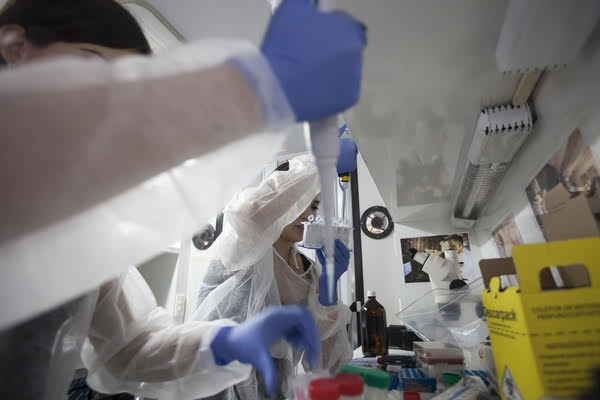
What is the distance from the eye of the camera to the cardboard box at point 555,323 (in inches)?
14.3

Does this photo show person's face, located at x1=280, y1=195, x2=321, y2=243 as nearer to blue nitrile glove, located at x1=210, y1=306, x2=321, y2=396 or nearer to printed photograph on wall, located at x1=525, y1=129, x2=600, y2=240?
blue nitrile glove, located at x1=210, y1=306, x2=321, y2=396

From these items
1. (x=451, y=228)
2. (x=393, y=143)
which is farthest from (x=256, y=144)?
(x=451, y=228)

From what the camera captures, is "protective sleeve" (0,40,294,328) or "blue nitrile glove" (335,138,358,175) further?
"blue nitrile glove" (335,138,358,175)

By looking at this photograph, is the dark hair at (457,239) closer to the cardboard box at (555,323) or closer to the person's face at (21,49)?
the cardboard box at (555,323)

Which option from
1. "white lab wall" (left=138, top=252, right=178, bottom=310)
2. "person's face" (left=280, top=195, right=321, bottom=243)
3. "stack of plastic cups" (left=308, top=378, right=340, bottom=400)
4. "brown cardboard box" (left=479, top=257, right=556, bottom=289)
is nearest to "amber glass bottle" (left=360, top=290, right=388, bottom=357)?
"person's face" (left=280, top=195, right=321, bottom=243)

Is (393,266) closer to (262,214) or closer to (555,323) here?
(262,214)

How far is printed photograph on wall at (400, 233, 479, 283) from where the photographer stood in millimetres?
1734

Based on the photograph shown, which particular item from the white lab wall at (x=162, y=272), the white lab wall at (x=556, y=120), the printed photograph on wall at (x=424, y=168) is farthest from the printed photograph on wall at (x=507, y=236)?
the white lab wall at (x=162, y=272)

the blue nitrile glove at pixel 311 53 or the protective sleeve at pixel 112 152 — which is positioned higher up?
the blue nitrile glove at pixel 311 53

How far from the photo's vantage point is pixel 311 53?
388mm

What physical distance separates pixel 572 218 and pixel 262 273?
0.86 meters

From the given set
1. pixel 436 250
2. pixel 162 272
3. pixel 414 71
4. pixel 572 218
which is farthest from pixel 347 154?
pixel 162 272

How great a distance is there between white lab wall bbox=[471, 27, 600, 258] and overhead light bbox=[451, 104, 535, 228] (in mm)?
32

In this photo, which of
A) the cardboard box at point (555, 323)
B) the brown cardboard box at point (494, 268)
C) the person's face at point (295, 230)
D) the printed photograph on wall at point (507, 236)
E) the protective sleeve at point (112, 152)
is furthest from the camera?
the person's face at point (295, 230)
